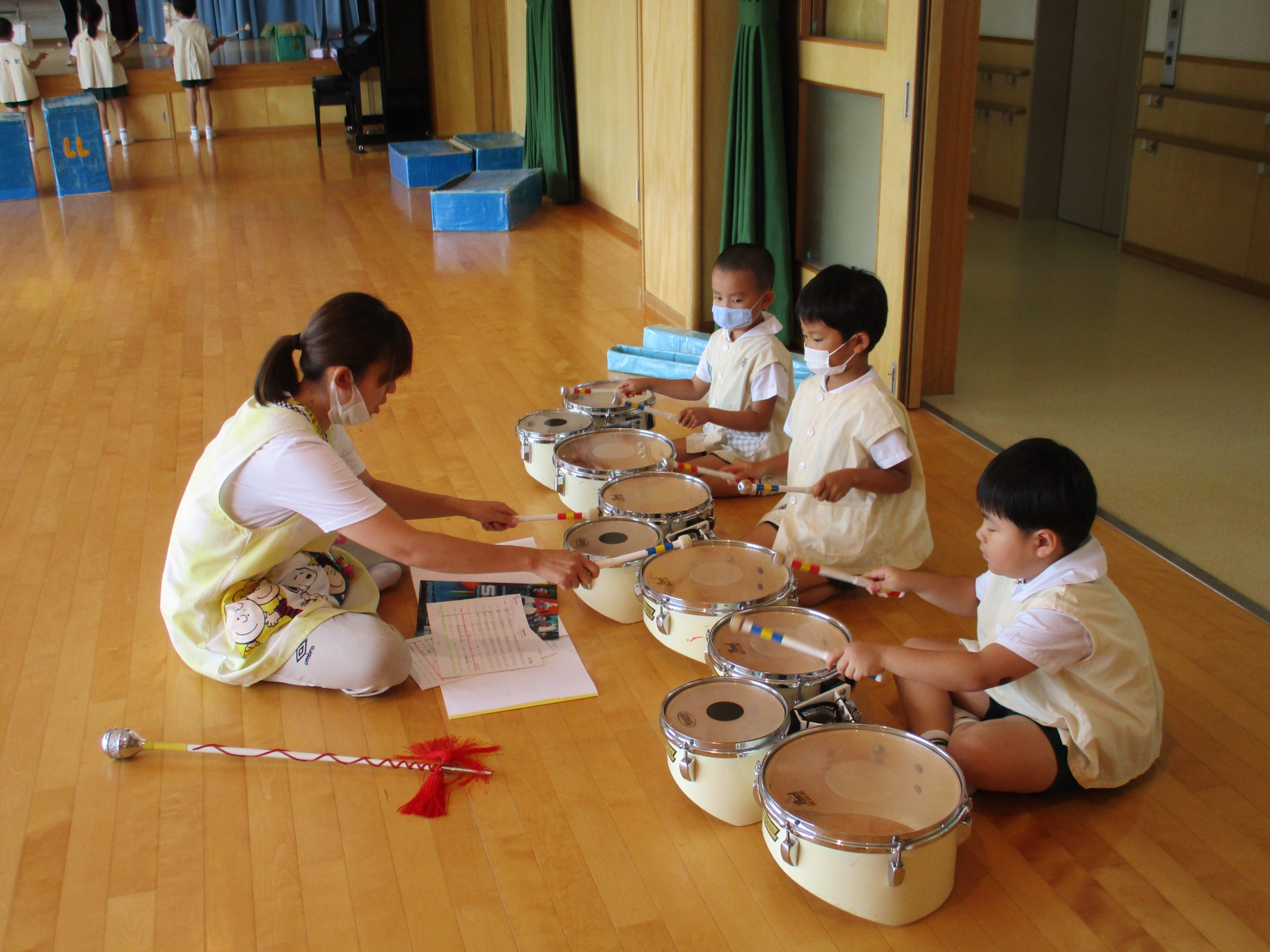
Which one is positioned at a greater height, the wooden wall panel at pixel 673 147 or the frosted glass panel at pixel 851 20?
the frosted glass panel at pixel 851 20

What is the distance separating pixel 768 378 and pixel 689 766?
1.30m

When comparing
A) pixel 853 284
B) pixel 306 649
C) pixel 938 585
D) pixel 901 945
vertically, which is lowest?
pixel 901 945

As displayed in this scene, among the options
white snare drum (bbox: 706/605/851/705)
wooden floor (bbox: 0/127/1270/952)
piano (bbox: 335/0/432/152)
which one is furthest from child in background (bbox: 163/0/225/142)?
white snare drum (bbox: 706/605/851/705)

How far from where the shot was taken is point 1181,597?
2.40 m

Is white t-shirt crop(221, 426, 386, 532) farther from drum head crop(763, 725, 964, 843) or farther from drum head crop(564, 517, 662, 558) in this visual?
drum head crop(763, 725, 964, 843)

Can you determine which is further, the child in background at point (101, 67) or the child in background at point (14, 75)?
the child in background at point (101, 67)

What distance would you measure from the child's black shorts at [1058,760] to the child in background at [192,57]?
8.66 metres

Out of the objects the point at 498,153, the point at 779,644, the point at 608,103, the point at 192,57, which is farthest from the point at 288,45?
the point at 779,644

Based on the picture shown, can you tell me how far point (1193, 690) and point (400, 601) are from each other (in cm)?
160

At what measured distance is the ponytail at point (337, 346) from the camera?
197cm

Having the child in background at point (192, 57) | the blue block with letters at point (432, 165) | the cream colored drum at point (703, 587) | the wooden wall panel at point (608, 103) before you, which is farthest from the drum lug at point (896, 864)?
the child in background at point (192, 57)

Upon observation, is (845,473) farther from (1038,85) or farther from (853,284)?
(1038,85)

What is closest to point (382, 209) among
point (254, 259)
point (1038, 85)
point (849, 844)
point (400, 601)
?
point (254, 259)

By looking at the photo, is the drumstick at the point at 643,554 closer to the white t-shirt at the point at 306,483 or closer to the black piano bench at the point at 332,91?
the white t-shirt at the point at 306,483
